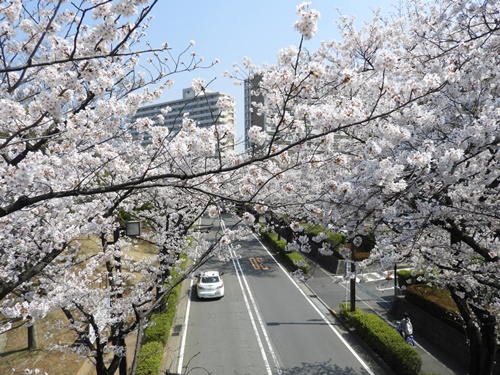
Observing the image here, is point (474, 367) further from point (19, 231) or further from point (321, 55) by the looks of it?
point (19, 231)

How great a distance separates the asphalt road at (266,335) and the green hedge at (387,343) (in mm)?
500

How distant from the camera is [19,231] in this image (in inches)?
255

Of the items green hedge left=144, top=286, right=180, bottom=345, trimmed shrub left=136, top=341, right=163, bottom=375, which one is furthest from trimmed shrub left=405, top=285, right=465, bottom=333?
green hedge left=144, top=286, right=180, bottom=345

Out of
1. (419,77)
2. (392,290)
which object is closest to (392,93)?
(419,77)

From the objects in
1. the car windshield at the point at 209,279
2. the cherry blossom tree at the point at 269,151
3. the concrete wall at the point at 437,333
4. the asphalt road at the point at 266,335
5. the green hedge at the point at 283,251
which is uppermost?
the cherry blossom tree at the point at 269,151

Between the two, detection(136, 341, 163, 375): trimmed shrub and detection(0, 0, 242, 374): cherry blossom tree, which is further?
detection(136, 341, 163, 375): trimmed shrub

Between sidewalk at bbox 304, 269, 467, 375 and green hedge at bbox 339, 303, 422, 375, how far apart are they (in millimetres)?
831

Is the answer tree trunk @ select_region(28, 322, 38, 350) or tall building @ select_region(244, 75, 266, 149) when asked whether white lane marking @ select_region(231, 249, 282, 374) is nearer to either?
tall building @ select_region(244, 75, 266, 149)

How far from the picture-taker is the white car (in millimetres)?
17031

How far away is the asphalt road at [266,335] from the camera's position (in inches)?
433

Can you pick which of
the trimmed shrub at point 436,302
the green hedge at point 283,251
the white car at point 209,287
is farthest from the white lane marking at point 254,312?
the trimmed shrub at point 436,302

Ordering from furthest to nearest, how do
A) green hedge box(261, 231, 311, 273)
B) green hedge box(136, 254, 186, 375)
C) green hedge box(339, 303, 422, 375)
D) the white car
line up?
green hedge box(261, 231, 311, 273) < the white car < green hedge box(339, 303, 422, 375) < green hedge box(136, 254, 186, 375)

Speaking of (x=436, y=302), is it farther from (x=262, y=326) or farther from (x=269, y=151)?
(x=269, y=151)

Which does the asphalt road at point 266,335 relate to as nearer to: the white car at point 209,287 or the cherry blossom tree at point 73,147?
the white car at point 209,287
